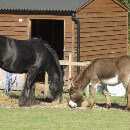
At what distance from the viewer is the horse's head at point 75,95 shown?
476 inches

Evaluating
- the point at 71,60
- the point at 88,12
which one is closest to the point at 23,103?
the point at 71,60

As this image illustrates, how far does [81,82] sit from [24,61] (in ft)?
5.91

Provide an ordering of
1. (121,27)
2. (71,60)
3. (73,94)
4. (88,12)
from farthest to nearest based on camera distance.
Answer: (121,27) < (88,12) < (71,60) < (73,94)

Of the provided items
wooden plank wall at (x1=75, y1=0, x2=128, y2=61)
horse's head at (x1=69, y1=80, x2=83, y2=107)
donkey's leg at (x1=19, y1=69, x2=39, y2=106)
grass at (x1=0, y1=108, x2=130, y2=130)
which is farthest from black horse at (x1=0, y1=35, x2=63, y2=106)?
wooden plank wall at (x1=75, y1=0, x2=128, y2=61)

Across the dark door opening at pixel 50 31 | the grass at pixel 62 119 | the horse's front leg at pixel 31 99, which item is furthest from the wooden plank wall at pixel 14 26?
the grass at pixel 62 119

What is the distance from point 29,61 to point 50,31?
10159 millimetres

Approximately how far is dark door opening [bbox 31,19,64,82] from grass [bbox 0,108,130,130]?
1056 cm

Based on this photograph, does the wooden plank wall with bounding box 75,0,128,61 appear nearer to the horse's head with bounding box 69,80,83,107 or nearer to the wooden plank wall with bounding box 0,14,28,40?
the wooden plank wall with bounding box 0,14,28,40

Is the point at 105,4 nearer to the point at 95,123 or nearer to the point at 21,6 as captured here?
the point at 21,6

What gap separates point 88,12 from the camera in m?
17.8

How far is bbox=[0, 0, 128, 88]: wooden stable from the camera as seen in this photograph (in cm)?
1700

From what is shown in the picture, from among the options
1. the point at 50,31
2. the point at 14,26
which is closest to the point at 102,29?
the point at 14,26

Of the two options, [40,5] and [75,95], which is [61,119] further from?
[40,5]

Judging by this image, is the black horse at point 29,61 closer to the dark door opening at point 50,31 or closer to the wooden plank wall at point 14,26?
the wooden plank wall at point 14,26
